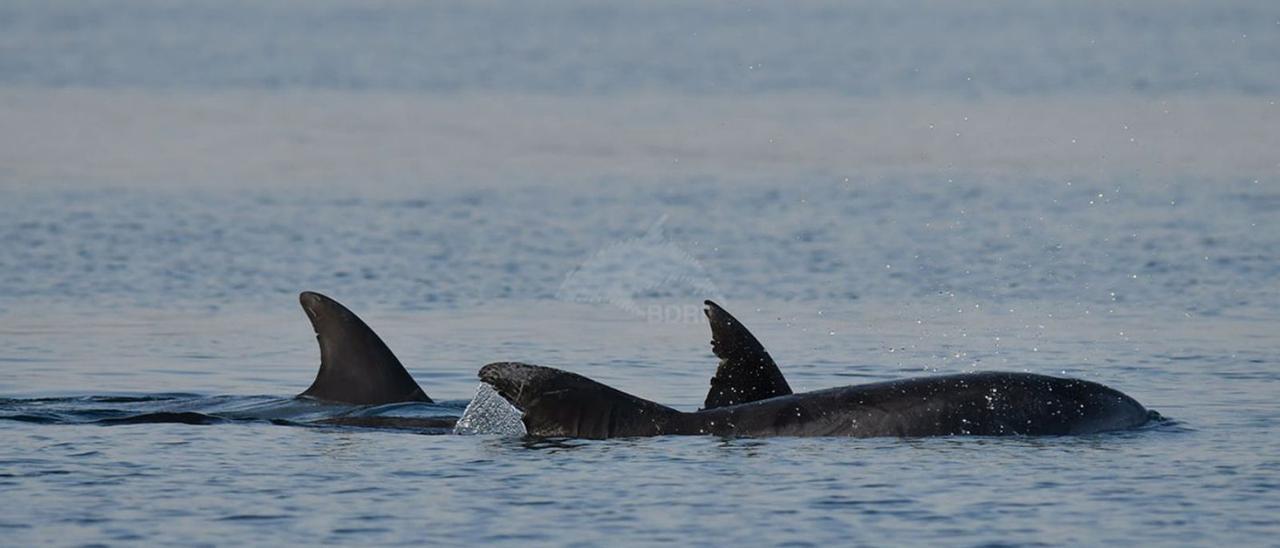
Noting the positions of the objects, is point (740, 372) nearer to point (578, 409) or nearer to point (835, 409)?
point (835, 409)

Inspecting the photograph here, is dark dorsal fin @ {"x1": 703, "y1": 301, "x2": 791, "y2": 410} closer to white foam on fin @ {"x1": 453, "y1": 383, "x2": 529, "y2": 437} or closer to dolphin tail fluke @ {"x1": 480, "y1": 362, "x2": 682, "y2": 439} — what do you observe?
dolphin tail fluke @ {"x1": 480, "y1": 362, "x2": 682, "y2": 439}

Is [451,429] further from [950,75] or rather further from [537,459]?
[950,75]

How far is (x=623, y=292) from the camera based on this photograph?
24.6 m

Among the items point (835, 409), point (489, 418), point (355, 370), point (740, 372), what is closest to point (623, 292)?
point (355, 370)

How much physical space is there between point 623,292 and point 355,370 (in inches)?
311

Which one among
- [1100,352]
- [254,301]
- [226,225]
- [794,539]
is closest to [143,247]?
[226,225]

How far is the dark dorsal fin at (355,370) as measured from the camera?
16938 millimetres

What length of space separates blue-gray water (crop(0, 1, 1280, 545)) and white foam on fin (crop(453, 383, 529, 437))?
0.28 metres

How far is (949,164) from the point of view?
3603 cm

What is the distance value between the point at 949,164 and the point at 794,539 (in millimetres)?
24196

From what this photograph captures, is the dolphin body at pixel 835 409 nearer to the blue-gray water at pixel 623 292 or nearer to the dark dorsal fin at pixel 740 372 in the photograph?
the dark dorsal fin at pixel 740 372

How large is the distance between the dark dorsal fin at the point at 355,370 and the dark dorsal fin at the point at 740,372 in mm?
2432

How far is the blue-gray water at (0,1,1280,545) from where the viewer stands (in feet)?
43.4

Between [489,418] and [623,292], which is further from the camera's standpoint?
A: [623,292]
